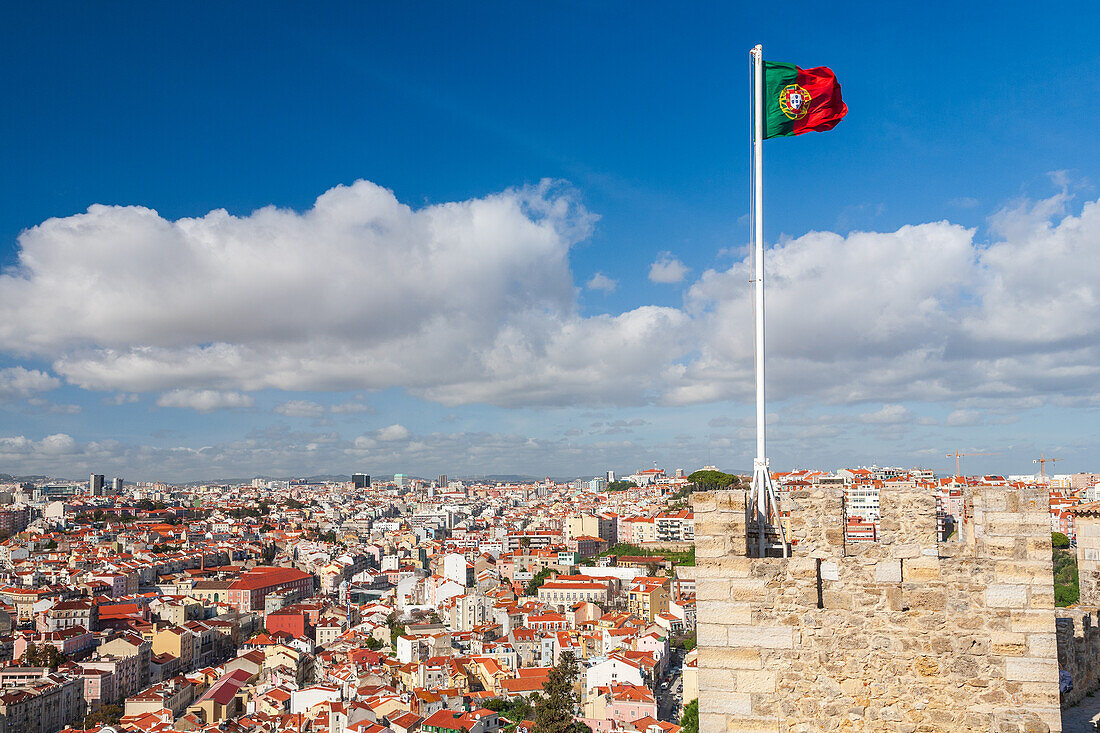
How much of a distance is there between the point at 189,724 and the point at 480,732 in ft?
52.0

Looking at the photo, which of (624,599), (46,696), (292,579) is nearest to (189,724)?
(46,696)

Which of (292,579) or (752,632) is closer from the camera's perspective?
(752,632)

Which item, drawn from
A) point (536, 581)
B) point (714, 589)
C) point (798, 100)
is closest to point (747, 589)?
point (714, 589)

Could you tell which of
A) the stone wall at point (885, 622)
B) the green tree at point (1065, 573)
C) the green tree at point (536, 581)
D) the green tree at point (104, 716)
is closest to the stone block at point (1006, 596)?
the stone wall at point (885, 622)

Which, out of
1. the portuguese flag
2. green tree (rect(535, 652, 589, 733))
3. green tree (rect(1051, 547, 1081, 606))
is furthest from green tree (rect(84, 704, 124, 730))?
the portuguese flag

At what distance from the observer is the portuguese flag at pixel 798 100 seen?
6324 millimetres

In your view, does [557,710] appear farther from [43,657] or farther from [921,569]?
[43,657]

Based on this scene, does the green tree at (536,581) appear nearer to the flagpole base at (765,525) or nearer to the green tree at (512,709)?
the green tree at (512,709)

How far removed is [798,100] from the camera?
6340mm

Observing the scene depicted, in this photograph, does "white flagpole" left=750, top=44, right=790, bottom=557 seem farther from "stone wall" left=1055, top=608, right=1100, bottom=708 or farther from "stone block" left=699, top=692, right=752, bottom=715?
"stone wall" left=1055, top=608, right=1100, bottom=708

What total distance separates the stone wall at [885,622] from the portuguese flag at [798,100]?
10.6ft

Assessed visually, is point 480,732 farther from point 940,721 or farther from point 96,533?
point 96,533

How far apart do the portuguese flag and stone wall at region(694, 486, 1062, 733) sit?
3.23 m

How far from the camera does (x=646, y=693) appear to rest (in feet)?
122
